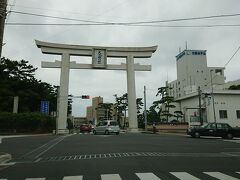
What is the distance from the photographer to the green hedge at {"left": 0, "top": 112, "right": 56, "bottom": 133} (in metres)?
50.5

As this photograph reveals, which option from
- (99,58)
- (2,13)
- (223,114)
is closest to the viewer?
(2,13)

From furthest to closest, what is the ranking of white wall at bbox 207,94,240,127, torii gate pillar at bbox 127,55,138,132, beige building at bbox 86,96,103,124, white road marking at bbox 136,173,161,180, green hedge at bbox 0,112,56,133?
beige building at bbox 86,96,103,124 < white wall at bbox 207,94,240,127 < torii gate pillar at bbox 127,55,138,132 < green hedge at bbox 0,112,56,133 < white road marking at bbox 136,173,161,180

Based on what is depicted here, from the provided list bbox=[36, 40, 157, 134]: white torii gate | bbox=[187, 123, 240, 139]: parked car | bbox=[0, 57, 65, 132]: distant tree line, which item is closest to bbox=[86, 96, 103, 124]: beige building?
bbox=[0, 57, 65, 132]: distant tree line

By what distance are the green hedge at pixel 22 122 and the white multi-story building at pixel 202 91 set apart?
25.2m

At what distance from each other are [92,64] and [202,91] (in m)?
25.0

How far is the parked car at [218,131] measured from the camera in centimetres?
3438

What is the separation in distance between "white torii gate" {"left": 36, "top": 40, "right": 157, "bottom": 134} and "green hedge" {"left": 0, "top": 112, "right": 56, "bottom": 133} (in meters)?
3.26

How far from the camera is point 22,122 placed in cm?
5156

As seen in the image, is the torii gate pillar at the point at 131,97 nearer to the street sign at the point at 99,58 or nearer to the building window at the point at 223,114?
the street sign at the point at 99,58

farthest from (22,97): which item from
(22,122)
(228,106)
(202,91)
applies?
(228,106)

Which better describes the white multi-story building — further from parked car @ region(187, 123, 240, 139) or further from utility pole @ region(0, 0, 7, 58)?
utility pole @ region(0, 0, 7, 58)

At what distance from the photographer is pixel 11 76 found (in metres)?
65.4

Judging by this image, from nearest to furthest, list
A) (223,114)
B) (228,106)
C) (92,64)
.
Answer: (92,64)
(223,114)
(228,106)

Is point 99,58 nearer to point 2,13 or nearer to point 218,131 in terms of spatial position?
point 218,131
